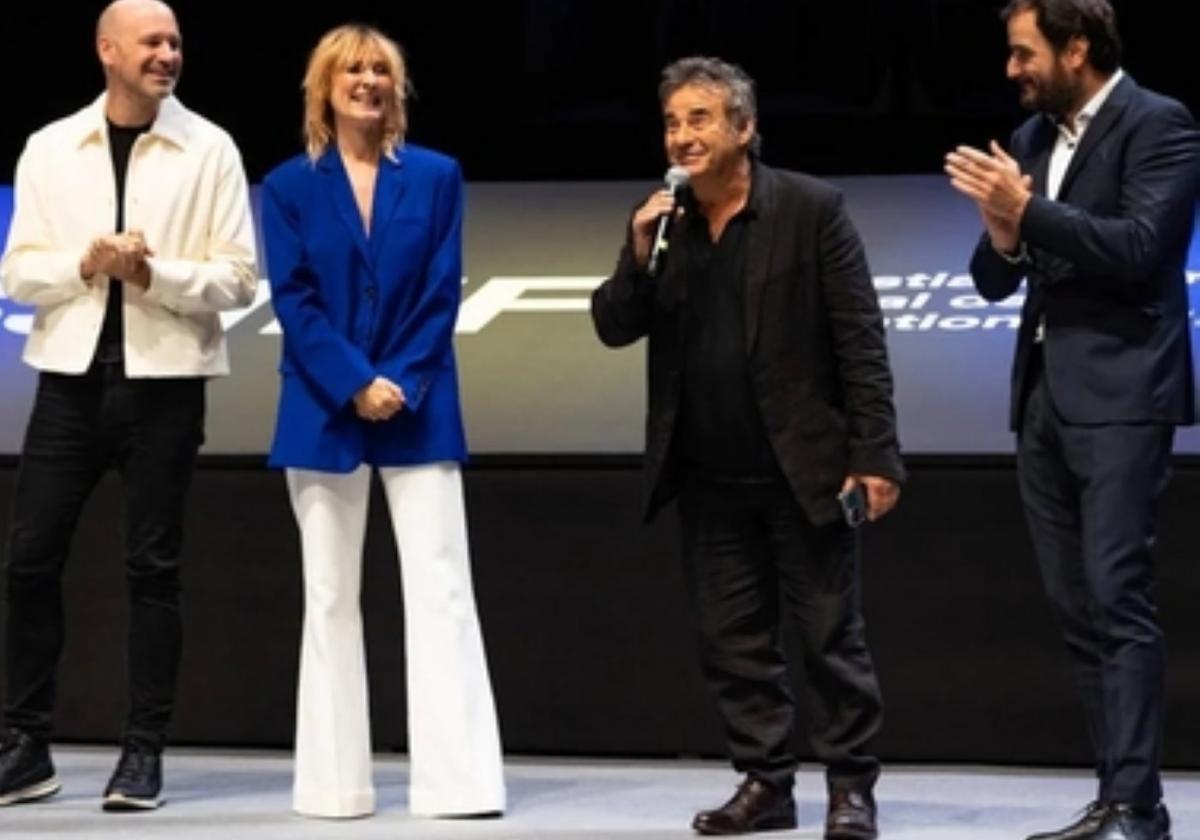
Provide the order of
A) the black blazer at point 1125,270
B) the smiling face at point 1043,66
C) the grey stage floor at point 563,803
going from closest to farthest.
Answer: the black blazer at point 1125,270
the smiling face at point 1043,66
the grey stage floor at point 563,803

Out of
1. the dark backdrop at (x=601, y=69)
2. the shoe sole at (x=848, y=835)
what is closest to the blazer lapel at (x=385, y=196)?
the shoe sole at (x=848, y=835)

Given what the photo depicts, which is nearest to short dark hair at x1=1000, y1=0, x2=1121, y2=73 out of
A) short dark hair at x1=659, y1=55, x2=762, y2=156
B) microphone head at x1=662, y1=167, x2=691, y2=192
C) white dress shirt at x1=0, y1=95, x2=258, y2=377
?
short dark hair at x1=659, y1=55, x2=762, y2=156

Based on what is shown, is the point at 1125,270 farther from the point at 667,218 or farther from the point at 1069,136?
the point at 667,218

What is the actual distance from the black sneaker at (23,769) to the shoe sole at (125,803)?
0.60 feet

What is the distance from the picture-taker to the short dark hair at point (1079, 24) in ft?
15.3

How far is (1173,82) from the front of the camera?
21.4 feet

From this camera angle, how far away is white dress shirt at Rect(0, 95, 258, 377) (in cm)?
531

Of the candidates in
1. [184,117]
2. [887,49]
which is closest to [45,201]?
[184,117]

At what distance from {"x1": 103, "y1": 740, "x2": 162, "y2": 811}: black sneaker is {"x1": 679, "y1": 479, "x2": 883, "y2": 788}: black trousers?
114 cm

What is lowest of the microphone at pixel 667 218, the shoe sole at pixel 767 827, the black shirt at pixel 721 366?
the shoe sole at pixel 767 827

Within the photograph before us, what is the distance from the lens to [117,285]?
211 inches

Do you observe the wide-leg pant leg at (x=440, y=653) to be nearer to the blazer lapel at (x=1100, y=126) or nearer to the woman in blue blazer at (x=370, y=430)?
the woman in blue blazer at (x=370, y=430)

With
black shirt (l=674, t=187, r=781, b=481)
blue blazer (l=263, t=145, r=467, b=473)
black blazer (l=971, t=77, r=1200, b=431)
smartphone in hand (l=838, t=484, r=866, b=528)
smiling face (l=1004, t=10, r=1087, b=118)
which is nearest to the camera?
black blazer (l=971, t=77, r=1200, b=431)

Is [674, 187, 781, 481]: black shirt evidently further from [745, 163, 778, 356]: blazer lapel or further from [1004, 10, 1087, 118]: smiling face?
[1004, 10, 1087, 118]: smiling face
